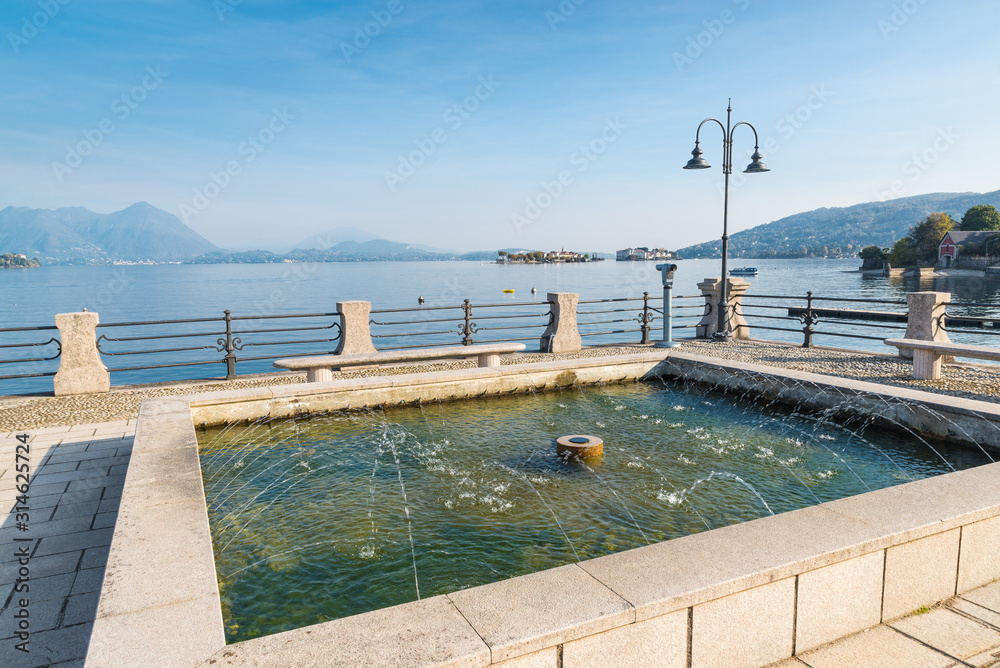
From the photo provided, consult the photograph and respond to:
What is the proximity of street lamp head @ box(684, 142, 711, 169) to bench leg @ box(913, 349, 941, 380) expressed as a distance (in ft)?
23.3

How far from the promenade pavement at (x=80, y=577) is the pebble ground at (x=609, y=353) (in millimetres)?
525

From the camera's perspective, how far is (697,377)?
9.32 meters

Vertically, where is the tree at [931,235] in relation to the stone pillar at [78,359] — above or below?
above

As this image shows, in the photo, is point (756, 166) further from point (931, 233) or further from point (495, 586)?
point (931, 233)

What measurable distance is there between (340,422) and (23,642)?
4.42 metres

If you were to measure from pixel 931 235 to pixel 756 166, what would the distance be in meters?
119

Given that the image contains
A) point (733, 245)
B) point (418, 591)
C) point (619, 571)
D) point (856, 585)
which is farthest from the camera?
point (733, 245)

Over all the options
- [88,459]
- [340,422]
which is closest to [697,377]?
[340,422]

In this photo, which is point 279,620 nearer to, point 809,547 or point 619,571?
point 619,571

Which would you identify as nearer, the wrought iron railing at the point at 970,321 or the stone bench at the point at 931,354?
the stone bench at the point at 931,354

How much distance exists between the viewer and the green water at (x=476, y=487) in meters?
3.92

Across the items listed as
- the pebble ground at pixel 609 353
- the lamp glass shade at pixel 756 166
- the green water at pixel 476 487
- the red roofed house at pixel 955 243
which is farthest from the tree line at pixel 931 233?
the green water at pixel 476 487

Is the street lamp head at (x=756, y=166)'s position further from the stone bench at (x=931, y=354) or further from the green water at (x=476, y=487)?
the green water at (x=476, y=487)

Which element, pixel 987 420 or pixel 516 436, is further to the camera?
pixel 516 436
